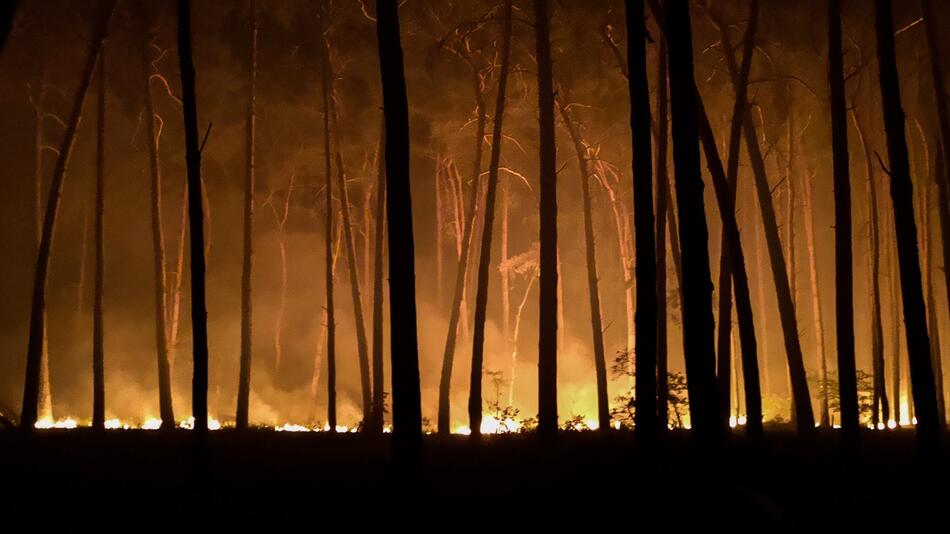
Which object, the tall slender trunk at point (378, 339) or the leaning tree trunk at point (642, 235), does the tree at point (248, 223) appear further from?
the leaning tree trunk at point (642, 235)

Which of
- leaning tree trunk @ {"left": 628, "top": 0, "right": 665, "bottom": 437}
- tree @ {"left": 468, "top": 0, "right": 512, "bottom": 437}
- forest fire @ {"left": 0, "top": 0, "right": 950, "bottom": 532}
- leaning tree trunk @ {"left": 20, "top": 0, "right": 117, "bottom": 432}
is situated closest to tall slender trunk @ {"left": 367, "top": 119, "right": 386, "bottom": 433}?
forest fire @ {"left": 0, "top": 0, "right": 950, "bottom": 532}

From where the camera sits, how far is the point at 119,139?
22.9 m

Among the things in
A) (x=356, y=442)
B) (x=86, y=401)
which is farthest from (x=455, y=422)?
(x=86, y=401)

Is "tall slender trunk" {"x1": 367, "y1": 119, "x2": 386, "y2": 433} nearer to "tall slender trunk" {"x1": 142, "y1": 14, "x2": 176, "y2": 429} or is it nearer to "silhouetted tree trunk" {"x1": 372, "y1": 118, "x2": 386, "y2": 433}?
"silhouetted tree trunk" {"x1": 372, "y1": 118, "x2": 386, "y2": 433}

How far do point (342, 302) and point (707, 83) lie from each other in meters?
18.4

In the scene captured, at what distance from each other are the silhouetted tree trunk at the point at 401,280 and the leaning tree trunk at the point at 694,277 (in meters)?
2.65

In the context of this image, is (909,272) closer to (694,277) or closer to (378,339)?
(694,277)

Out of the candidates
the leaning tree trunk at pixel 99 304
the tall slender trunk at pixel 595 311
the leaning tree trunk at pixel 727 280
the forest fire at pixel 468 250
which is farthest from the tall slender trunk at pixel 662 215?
the leaning tree trunk at pixel 99 304

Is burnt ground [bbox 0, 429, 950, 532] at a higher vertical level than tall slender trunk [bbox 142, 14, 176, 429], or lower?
lower

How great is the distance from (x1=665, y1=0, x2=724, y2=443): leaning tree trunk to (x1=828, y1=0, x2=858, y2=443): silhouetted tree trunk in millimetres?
3888

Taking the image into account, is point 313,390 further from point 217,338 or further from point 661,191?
point 661,191

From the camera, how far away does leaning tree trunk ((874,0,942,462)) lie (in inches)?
321

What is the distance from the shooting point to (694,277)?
6.79 metres

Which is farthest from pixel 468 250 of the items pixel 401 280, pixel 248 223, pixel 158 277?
pixel 401 280
